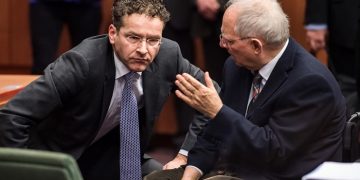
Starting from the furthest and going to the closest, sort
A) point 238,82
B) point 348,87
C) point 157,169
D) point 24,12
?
1. point 24,12
2. point 348,87
3. point 157,169
4. point 238,82

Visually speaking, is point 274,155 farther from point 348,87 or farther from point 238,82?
point 348,87

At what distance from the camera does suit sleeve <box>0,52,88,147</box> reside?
301 cm

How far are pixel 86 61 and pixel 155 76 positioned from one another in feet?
1.02

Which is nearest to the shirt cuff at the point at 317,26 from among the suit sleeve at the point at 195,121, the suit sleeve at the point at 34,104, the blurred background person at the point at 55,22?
the blurred background person at the point at 55,22

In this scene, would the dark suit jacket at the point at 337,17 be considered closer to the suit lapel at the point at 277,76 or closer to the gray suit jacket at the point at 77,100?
the gray suit jacket at the point at 77,100

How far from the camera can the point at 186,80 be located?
9.41 ft

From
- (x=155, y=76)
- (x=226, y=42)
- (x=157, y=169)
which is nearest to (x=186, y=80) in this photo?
(x=226, y=42)

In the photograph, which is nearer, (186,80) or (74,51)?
(186,80)

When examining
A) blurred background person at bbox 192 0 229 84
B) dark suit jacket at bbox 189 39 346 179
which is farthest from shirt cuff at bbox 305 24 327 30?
dark suit jacket at bbox 189 39 346 179

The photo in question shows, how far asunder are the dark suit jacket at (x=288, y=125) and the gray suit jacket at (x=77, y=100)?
0.42 metres

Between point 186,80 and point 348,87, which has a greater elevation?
point 186,80

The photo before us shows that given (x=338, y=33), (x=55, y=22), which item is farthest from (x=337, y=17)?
(x=55, y=22)

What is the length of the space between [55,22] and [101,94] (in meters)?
1.97

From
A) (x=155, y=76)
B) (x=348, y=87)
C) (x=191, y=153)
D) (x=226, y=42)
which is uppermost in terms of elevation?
(x=226, y=42)
